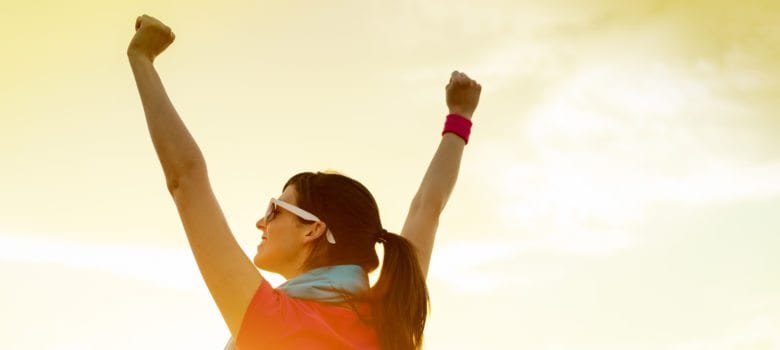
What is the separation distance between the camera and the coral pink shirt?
9.97 ft

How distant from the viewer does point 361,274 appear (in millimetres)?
3756

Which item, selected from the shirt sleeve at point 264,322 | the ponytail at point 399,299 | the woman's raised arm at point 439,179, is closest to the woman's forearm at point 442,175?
the woman's raised arm at point 439,179

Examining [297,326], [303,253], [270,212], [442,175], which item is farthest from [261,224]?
[442,175]

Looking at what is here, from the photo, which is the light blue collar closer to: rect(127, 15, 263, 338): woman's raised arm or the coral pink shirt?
the coral pink shirt

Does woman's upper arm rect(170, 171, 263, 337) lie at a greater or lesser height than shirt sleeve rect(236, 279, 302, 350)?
greater

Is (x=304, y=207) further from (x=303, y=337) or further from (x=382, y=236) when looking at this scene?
(x=303, y=337)

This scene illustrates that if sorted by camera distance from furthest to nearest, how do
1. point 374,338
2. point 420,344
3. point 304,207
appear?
point 304,207
point 420,344
point 374,338

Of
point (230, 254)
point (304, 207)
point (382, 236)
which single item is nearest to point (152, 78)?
point (230, 254)

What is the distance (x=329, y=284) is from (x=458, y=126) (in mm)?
1997

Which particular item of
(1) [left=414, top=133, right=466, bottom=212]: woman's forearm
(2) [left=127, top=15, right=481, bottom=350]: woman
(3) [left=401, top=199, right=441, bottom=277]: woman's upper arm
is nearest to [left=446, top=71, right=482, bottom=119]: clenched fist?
(1) [left=414, top=133, right=466, bottom=212]: woman's forearm

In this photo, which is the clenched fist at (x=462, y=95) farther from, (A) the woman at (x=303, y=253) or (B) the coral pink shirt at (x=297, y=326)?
(B) the coral pink shirt at (x=297, y=326)

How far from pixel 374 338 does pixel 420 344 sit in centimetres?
34

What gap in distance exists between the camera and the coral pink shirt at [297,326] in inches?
120

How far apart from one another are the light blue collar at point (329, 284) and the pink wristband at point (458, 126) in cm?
167
